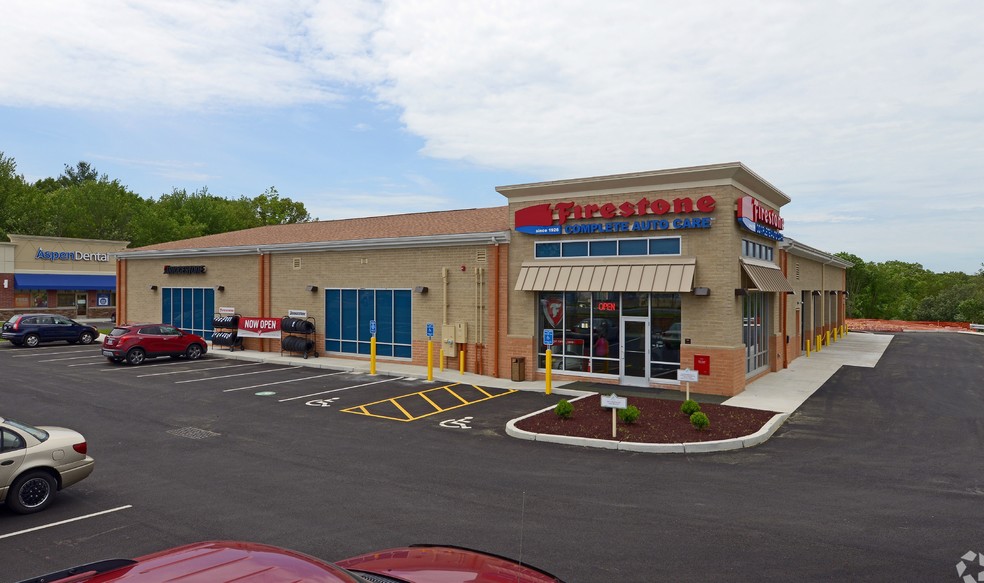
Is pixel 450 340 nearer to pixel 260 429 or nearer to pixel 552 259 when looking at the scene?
pixel 552 259

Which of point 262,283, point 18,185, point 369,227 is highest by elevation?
point 18,185

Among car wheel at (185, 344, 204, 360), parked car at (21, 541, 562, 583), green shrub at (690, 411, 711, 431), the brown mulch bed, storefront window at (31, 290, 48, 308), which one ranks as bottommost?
the brown mulch bed

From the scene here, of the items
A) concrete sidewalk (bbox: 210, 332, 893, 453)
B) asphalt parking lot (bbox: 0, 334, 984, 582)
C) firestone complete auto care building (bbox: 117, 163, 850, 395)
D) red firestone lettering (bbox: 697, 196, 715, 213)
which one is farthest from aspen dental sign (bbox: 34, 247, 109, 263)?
red firestone lettering (bbox: 697, 196, 715, 213)

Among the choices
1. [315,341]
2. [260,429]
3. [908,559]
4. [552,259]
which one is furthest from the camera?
[315,341]

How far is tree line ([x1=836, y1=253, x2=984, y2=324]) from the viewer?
6588cm

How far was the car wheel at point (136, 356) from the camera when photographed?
24.6m

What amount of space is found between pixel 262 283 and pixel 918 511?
26.2m

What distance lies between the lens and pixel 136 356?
81.3 feet

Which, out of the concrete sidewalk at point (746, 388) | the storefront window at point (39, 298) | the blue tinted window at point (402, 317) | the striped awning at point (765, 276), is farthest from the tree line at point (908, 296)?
the storefront window at point (39, 298)

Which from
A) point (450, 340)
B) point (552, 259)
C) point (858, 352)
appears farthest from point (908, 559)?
point (858, 352)

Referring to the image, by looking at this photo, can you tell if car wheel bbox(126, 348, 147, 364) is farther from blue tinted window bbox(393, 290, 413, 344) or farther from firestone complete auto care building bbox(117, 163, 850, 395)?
blue tinted window bbox(393, 290, 413, 344)

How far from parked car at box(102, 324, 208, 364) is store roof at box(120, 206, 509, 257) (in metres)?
5.24

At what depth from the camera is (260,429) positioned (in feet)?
45.5

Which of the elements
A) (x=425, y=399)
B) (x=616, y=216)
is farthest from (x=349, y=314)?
(x=616, y=216)
